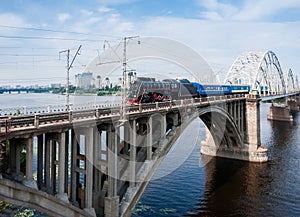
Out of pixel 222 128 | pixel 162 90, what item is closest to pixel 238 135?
pixel 222 128

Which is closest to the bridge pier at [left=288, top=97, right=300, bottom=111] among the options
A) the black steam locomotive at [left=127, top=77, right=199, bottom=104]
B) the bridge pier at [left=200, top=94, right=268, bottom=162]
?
the bridge pier at [left=200, top=94, right=268, bottom=162]

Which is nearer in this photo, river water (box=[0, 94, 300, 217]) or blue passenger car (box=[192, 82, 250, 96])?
river water (box=[0, 94, 300, 217])

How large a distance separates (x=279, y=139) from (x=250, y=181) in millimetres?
36928

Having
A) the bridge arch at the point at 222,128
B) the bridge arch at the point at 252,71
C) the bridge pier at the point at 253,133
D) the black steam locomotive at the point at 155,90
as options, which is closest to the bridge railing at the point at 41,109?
the black steam locomotive at the point at 155,90

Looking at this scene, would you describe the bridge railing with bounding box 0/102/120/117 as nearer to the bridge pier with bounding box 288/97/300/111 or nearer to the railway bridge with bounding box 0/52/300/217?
the railway bridge with bounding box 0/52/300/217

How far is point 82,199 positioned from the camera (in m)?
20.4

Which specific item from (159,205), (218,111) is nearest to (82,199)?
(159,205)

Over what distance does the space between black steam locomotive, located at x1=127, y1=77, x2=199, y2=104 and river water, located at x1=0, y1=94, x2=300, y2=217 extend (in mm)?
4419

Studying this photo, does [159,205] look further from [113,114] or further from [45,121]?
[45,121]

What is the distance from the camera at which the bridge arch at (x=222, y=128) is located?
48500 mm

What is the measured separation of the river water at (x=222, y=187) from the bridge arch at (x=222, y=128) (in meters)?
3.52

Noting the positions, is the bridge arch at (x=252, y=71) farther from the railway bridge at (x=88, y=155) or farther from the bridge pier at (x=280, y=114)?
the railway bridge at (x=88, y=155)

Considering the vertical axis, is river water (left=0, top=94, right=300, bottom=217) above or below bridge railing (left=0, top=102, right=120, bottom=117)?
below

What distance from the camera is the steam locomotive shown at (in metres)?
30.9
